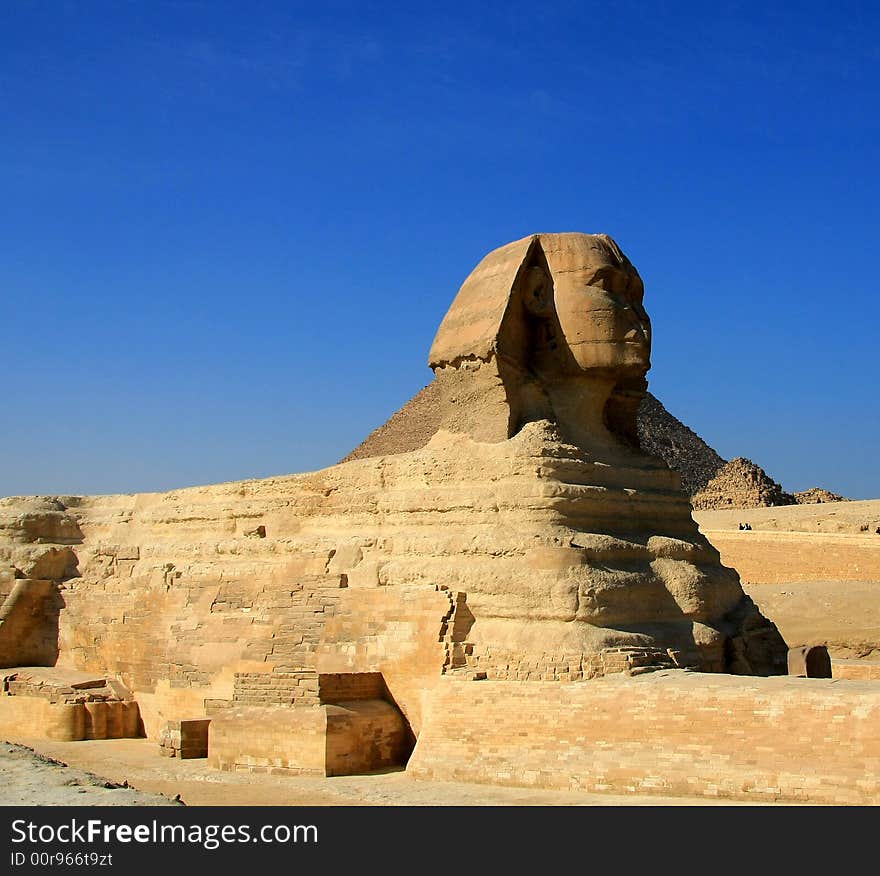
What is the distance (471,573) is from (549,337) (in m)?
2.70

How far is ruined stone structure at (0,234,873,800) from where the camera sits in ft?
31.4

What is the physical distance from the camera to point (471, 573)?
395 inches

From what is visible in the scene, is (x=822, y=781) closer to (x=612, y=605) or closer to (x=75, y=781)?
(x=612, y=605)

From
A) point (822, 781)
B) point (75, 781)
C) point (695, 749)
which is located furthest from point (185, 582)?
point (822, 781)

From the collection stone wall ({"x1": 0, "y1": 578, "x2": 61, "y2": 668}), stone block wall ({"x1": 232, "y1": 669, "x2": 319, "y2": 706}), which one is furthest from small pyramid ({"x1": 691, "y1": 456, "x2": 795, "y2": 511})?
stone block wall ({"x1": 232, "y1": 669, "x2": 319, "y2": 706})

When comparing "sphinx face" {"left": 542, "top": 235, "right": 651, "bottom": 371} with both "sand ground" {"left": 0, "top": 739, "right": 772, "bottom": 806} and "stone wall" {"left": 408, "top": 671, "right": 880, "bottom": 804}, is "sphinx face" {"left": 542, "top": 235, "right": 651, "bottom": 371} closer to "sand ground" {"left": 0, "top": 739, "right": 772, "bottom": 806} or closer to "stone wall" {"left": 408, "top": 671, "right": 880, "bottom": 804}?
"stone wall" {"left": 408, "top": 671, "right": 880, "bottom": 804}

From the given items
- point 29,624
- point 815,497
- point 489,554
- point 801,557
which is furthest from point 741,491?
point 489,554

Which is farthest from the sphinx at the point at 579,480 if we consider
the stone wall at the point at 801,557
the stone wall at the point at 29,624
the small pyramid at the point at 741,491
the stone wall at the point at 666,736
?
the small pyramid at the point at 741,491

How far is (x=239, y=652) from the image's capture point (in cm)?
1177

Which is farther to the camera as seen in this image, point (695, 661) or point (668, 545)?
point (668, 545)

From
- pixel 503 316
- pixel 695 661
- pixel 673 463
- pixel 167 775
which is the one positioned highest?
pixel 673 463

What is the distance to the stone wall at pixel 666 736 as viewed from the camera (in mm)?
7566

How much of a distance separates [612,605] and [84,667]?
7797 mm

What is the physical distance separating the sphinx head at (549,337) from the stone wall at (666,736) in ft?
9.46
